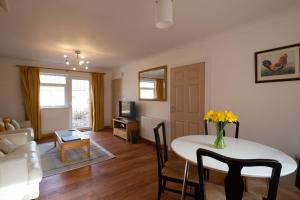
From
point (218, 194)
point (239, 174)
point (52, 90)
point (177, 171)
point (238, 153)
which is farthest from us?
point (52, 90)

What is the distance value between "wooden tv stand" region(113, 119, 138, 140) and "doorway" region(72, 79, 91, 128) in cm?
157

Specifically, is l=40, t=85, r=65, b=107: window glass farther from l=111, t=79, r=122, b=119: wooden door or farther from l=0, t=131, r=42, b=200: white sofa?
l=0, t=131, r=42, b=200: white sofa

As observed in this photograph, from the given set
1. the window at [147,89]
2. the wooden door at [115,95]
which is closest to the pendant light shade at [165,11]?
the window at [147,89]

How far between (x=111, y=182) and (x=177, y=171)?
1.16 m

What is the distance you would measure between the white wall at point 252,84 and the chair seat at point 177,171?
1.31 metres

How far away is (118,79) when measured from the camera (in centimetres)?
572

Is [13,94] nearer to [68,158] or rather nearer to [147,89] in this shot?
[68,158]

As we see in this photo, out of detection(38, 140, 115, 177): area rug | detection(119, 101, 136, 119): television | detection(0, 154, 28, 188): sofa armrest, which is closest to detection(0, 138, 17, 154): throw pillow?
detection(38, 140, 115, 177): area rug

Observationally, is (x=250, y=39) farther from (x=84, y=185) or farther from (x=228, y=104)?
(x=84, y=185)

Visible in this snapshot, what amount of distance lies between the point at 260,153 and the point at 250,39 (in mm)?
1748

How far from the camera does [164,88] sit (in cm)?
374

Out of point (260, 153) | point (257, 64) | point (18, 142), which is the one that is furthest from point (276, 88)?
point (18, 142)

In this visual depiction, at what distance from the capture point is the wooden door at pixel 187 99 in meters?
2.96

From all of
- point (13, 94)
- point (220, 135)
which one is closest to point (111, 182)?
point (220, 135)
